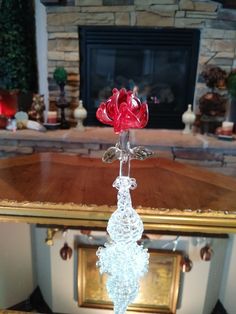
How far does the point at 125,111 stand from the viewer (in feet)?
1.84

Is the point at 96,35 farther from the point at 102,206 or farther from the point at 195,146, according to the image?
the point at 102,206

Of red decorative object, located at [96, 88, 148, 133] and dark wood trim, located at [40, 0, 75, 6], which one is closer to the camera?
red decorative object, located at [96, 88, 148, 133]

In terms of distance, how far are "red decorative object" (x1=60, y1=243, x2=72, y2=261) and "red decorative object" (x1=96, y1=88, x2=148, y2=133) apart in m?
0.59

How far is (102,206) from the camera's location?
37.7 inches

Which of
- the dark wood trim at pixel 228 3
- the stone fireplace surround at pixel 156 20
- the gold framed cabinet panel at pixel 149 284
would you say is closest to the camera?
the gold framed cabinet panel at pixel 149 284

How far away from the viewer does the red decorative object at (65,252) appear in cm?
100

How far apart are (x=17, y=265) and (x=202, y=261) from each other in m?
0.63

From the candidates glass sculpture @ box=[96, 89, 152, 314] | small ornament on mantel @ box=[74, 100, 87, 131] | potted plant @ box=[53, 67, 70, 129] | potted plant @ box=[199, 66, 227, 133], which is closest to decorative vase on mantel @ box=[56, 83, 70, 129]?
potted plant @ box=[53, 67, 70, 129]

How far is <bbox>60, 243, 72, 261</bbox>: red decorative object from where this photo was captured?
1.00 m

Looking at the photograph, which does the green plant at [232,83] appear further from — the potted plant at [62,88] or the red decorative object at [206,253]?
the red decorative object at [206,253]

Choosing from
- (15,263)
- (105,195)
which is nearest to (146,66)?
(105,195)

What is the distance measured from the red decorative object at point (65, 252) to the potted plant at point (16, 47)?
2103mm

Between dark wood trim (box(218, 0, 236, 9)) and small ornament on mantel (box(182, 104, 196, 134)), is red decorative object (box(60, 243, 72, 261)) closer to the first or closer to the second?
small ornament on mantel (box(182, 104, 196, 134))

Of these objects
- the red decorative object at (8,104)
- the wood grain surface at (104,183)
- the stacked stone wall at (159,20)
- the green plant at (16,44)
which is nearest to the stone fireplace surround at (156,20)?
the stacked stone wall at (159,20)
